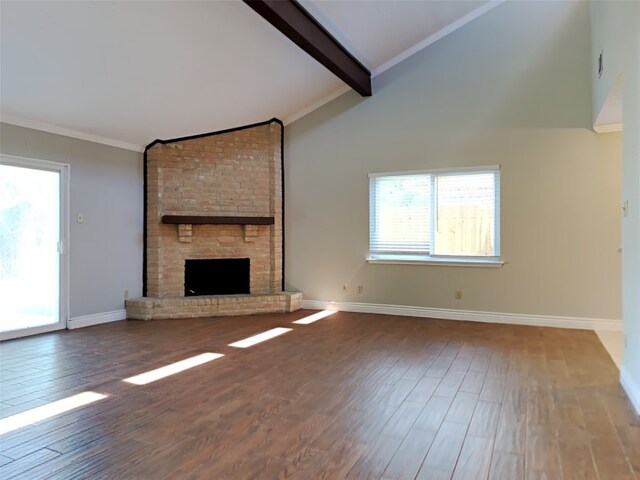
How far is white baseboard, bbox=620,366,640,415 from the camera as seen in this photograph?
2699 mm

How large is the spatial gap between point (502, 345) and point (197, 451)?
3.22 m

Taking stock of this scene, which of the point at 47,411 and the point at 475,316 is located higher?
the point at 475,316

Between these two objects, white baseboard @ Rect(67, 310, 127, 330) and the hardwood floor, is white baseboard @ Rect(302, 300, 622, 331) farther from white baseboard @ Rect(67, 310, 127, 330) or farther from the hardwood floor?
white baseboard @ Rect(67, 310, 127, 330)

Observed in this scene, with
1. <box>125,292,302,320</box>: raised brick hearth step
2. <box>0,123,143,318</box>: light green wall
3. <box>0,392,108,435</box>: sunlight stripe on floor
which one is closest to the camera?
<box>0,392,108,435</box>: sunlight stripe on floor

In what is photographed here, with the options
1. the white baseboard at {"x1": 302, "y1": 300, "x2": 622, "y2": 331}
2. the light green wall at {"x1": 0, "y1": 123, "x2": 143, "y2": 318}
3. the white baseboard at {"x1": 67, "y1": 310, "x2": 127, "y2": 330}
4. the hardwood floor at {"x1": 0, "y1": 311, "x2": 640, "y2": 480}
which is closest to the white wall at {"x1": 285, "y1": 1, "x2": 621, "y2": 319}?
the white baseboard at {"x1": 302, "y1": 300, "x2": 622, "y2": 331}

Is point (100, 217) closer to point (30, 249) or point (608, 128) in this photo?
point (30, 249)

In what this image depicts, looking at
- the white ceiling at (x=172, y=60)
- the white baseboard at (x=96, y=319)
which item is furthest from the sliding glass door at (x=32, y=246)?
the white ceiling at (x=172, y=60)

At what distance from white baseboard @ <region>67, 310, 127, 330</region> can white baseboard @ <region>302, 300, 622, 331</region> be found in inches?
99.1

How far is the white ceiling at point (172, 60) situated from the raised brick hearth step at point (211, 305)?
7.06 feet

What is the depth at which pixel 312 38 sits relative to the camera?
4430 mm

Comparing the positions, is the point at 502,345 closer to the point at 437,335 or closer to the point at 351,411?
the point at 437,335

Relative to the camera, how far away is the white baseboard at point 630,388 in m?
2.70

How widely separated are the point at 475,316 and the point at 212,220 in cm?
374

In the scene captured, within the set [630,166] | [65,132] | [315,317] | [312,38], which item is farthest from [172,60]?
[630,166]
